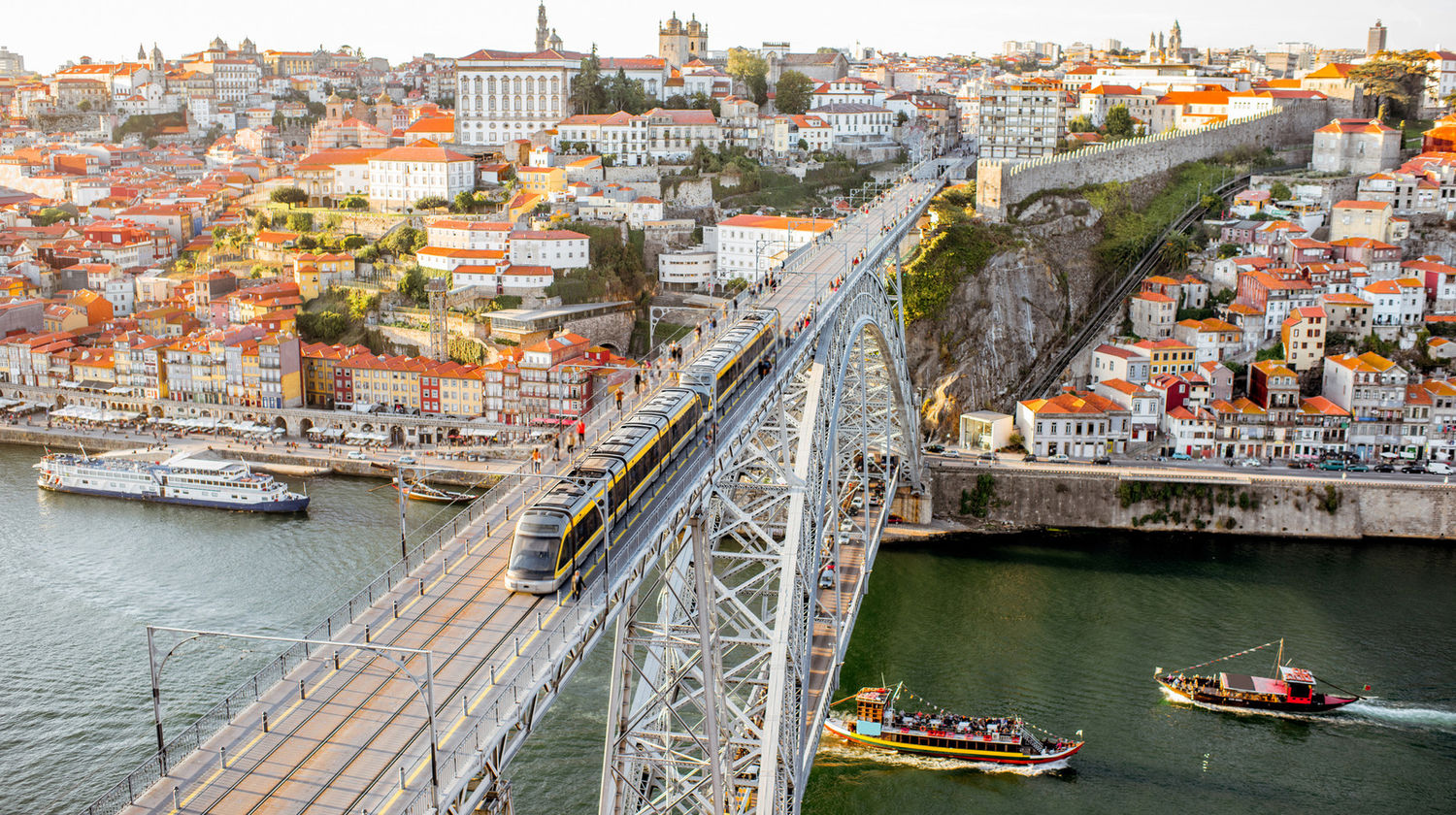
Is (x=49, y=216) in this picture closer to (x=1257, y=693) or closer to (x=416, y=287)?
(x=416, y=287)

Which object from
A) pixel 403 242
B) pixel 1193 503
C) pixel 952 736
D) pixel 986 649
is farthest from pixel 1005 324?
pixel 403 242

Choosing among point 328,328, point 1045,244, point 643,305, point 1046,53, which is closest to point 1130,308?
point 1045,244

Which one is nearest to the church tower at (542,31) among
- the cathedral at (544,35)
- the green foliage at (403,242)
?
the cathedral at (544,35)

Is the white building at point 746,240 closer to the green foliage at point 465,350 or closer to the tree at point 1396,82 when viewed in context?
the green foliage at point 465,350

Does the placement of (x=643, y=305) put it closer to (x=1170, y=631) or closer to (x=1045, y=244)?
(x=1045, y=244)

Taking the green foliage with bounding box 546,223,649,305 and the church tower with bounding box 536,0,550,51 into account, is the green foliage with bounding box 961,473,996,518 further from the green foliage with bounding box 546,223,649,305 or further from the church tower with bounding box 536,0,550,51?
the church tower with bounding box 536,0,550,51

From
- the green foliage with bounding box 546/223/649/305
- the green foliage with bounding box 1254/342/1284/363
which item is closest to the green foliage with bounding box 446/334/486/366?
the green foliage with bounding box 546/223/649/305
